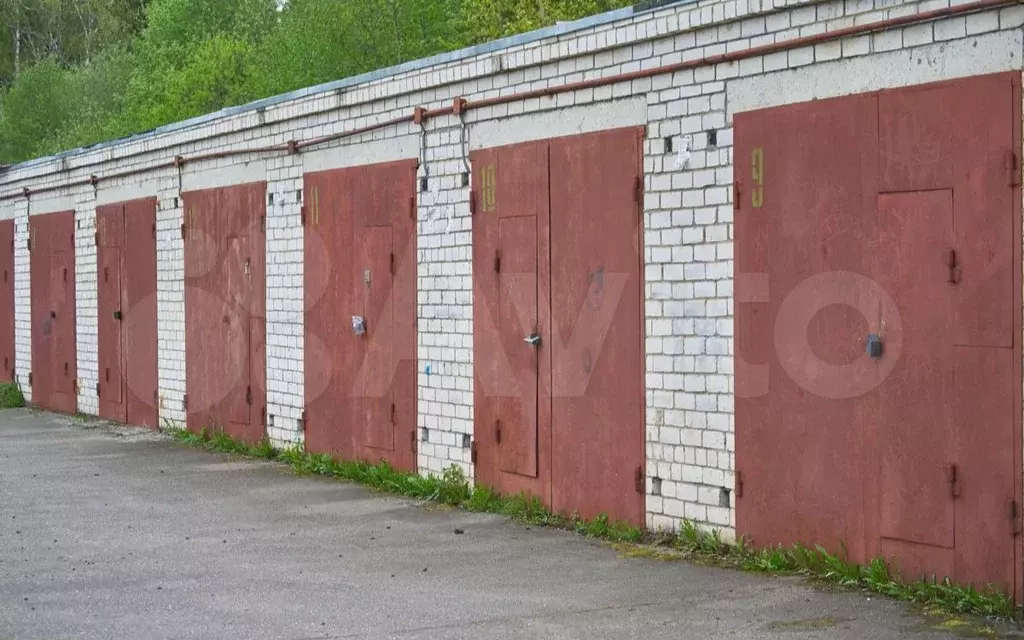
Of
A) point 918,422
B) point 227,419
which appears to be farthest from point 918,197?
point 227,419

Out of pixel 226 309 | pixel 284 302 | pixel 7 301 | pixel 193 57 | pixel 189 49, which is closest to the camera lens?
pixel 284 302

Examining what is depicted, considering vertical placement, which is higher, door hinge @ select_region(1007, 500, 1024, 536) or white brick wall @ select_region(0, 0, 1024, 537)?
white brick wall @ select_region(0, 0, 1024, 537)

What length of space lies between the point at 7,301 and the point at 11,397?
1.48 metres

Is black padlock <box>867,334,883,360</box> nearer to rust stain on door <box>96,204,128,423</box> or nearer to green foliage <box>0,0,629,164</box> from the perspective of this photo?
rust stain on door <box>96,204,128,423</box>

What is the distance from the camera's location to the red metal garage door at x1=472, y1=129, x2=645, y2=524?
342 inches

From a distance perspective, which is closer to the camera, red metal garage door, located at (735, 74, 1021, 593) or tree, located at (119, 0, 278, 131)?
red metal garage door, located at (735, 74, 1021, 593)

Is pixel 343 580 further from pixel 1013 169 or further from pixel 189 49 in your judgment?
pixel 189 49

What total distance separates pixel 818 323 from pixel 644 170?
1687 millimetres

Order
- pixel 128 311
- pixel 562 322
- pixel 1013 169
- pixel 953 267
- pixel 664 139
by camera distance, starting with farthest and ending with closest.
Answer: pixel 128 311
pixel 562 322
pixel 664 139
pixel 953 267
pixel 1013 169

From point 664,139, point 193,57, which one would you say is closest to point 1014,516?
point 664,139

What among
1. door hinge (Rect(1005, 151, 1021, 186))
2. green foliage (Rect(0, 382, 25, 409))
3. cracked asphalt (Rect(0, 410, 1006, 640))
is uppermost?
door hinge (Rect(1005, 151, 1021, 186))

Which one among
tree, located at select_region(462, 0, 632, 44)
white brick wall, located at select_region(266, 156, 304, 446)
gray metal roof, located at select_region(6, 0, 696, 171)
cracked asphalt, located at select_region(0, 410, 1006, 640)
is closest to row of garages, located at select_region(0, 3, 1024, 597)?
white brick wall, located at select_region(266, 156, 304, 446)

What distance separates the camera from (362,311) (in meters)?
11.6

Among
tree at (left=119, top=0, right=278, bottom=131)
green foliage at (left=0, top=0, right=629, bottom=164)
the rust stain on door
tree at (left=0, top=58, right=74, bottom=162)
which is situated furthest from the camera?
tree at (left=0, top=58, right=74, bottom=162)
